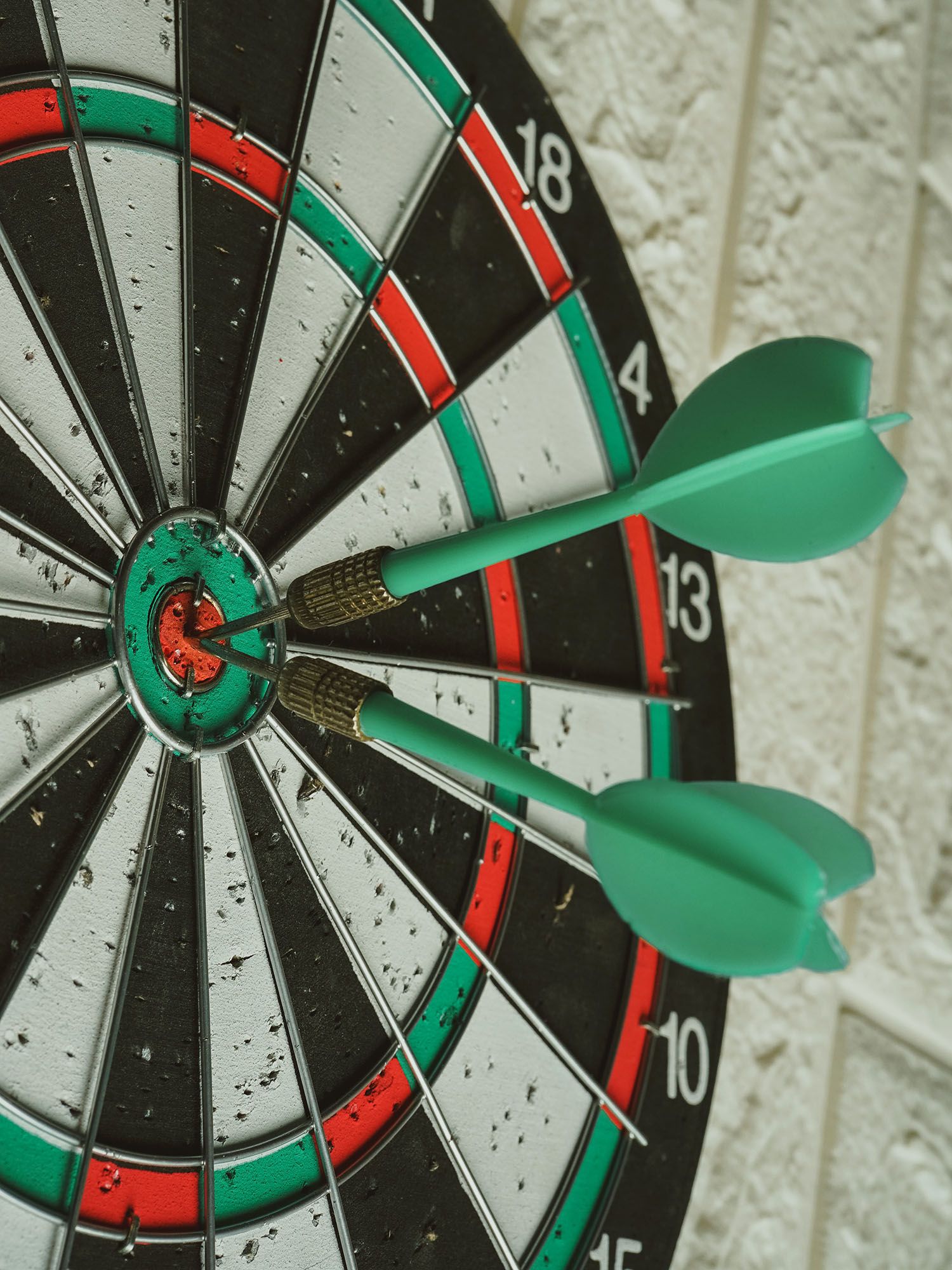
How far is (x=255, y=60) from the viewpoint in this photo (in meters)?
0.66

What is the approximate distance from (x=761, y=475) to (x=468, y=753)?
0.15 metres

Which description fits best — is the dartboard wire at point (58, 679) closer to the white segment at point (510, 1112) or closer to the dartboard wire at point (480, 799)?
the dartboard wire at point (480, 799)

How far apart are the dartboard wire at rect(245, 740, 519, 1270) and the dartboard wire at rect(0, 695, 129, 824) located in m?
0.07

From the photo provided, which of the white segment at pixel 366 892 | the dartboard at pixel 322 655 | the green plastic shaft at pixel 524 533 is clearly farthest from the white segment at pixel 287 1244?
the green plastic shaft at pixel 524 533

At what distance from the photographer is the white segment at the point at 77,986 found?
20.9 inches

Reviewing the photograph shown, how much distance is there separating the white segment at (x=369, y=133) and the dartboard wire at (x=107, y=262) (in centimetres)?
14

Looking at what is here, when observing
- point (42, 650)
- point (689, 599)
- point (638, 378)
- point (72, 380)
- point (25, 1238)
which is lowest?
point (25, 1238)

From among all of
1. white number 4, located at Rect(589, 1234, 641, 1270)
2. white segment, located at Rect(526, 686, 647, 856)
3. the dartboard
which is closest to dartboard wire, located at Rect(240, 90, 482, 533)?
the dartboard

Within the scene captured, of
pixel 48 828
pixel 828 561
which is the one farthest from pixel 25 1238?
pixel 828 561

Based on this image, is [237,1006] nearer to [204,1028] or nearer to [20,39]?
[204,1028]

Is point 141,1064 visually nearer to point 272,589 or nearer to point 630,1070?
point 272,589

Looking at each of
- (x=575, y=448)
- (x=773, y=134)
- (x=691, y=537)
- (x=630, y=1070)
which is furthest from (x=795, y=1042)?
(x=773, y=134)

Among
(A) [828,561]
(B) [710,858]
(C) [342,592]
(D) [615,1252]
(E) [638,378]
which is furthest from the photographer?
(A) [828,561]

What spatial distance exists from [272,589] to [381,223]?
225mm
